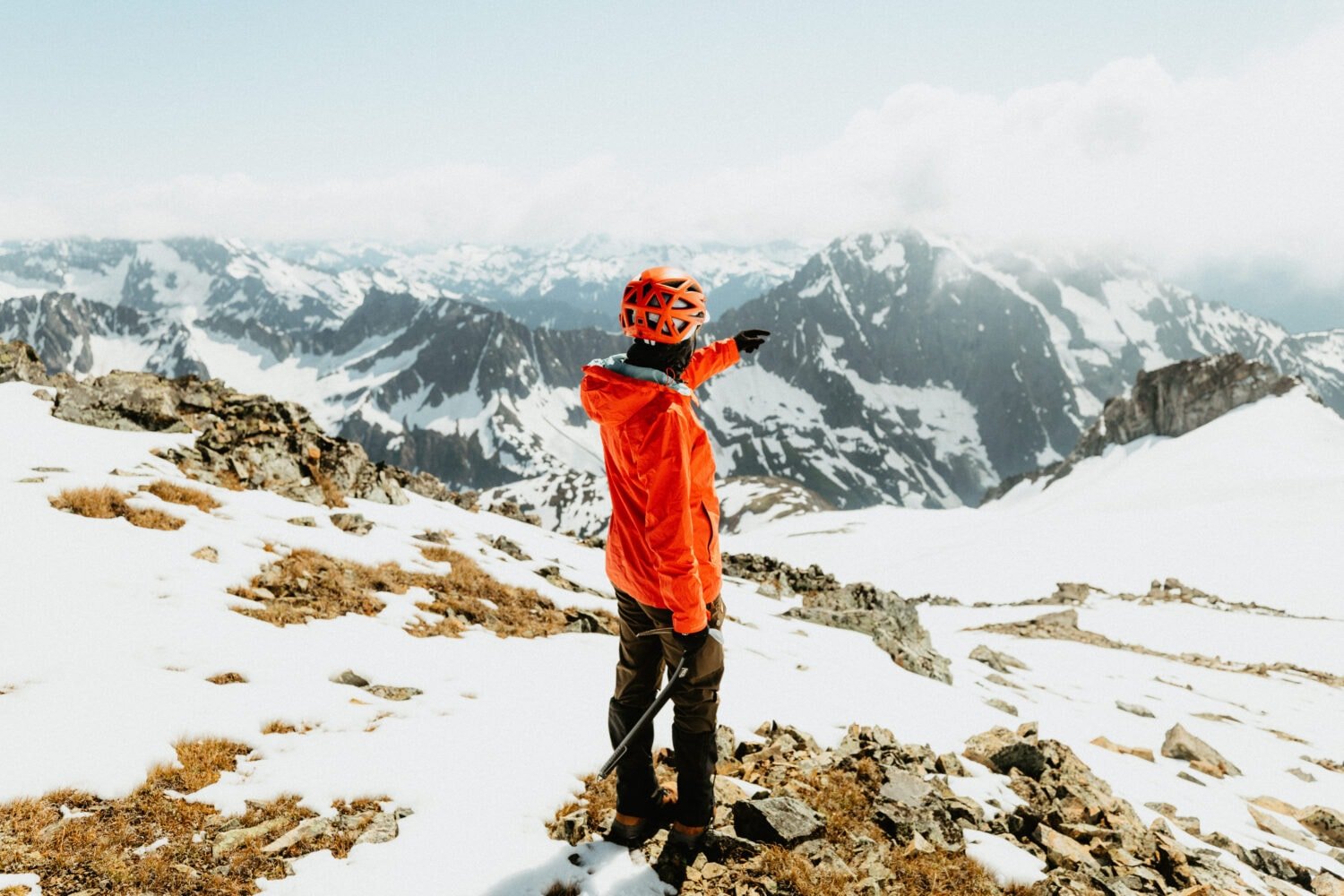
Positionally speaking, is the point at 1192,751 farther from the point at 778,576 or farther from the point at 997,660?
the point at 778,576

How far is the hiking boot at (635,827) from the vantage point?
603 cm

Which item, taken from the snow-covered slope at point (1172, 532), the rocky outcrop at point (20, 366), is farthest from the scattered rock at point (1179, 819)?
the snow-covered slope at point (1172, 532)

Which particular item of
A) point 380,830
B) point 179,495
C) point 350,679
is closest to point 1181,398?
point 350,679

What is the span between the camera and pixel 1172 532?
59.3 metres

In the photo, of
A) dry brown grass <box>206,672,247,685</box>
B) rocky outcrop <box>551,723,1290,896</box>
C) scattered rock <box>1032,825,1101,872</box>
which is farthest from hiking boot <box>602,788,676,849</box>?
dry brown grass <box>206,672,247,685</box>

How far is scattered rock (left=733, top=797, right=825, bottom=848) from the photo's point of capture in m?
6.22

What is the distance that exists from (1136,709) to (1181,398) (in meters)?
181

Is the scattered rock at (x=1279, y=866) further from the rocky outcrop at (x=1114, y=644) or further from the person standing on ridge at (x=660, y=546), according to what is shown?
the rocky outcrop at (x=1114, y=644)

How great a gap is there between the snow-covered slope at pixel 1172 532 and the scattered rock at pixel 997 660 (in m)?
31.4

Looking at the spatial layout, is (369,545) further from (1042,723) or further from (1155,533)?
(1155,533)

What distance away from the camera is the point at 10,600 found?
8594 mm

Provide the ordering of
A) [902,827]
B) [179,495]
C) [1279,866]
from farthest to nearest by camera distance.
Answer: [179,495] → [1279,866] → [902,827]

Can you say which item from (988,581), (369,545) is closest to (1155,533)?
(988,581)

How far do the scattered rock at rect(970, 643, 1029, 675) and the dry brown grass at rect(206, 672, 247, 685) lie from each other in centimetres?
1923
